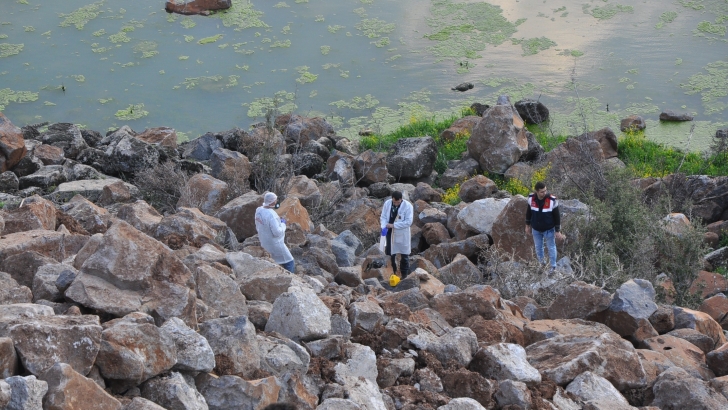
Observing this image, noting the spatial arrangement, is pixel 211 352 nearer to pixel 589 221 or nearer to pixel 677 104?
pixel 589 221

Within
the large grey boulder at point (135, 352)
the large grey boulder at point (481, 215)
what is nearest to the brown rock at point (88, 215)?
the large grey boulder at point (135, 352)

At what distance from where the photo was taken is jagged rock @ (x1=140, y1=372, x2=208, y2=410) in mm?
4145

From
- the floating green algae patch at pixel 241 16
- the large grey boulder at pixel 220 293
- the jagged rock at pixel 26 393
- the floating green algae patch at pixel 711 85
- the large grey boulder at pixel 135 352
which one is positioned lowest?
the floating green algae patch at pixel 711 85

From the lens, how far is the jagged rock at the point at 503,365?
18.0 feet

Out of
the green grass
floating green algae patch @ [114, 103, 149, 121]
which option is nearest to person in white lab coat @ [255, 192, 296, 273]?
the green grass

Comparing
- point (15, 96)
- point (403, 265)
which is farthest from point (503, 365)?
point (15, 96)

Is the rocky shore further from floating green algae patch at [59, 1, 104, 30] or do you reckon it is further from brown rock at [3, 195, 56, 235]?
floating green algae patch at [59, 1, 104, 30]

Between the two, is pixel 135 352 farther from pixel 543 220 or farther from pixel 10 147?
pixel 10 147

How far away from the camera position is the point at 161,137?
53.2ft

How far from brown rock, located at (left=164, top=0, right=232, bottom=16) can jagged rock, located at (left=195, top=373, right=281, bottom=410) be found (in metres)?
20.1

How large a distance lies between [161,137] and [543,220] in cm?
916

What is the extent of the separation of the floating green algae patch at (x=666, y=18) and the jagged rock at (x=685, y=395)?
1833cm

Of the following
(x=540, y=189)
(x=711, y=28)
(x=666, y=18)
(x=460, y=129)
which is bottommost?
(x=460, y=129)

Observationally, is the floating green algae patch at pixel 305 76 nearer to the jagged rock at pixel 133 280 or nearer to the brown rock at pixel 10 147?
the brown rock at pixel 10 147
